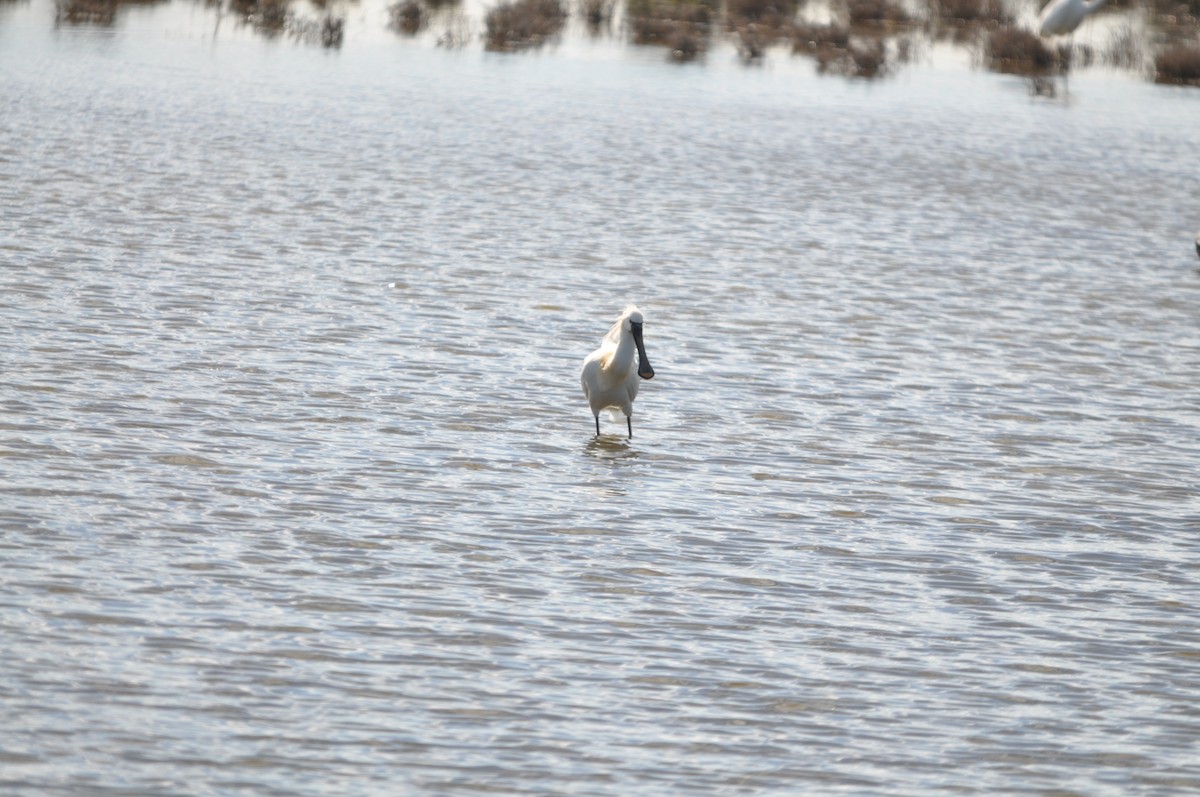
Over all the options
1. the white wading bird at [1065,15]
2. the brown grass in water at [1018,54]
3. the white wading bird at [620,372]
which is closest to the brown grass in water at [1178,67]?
the brown grass in water at [1018,54]

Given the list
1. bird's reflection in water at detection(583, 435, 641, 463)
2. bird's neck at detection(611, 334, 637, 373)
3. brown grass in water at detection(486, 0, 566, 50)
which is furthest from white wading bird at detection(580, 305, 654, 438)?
brown grass in water at detection(486, 0, 566, 50)

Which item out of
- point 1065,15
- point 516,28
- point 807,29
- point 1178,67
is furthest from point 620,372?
point 807,29

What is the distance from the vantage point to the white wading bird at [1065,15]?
3406 centimetres

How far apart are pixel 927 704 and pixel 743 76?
29315mm

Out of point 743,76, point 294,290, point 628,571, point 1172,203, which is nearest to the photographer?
point 628,571

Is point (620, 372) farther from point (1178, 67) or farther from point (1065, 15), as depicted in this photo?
point (1178, 67)

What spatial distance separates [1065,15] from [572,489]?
1070 inches

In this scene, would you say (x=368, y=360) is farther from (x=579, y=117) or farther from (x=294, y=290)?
(x=579, y=117)

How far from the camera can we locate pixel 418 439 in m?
10.2

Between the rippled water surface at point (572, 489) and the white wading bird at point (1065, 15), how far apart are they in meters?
13.2

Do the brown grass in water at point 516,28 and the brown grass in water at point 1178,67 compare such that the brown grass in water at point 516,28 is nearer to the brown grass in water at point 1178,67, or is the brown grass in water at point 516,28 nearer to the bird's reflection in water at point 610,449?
the brown grass in water at point 1178,67

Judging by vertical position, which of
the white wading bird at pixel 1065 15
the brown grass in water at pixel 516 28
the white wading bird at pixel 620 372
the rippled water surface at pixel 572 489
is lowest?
the rippled water surface at pixel 572 489

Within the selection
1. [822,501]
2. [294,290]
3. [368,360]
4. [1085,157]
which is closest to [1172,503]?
[822,501]

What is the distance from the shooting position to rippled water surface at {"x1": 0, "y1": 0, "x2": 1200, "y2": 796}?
254 inches
